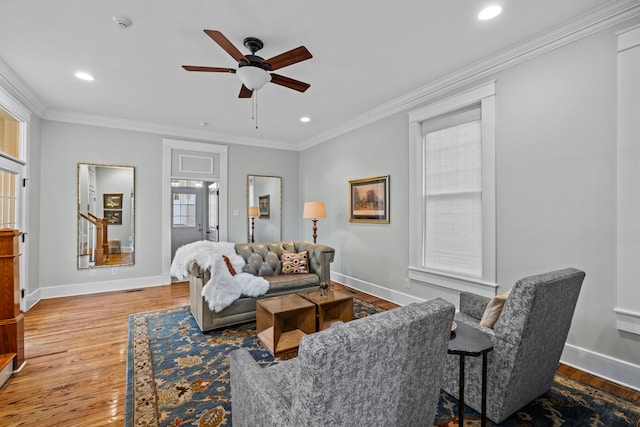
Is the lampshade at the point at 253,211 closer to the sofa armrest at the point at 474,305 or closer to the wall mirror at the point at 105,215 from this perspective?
the wall mirror at the point at 105,215

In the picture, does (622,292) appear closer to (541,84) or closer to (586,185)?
(586,185)

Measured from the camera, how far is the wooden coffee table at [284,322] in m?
2.60

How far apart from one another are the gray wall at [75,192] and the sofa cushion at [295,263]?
212cm

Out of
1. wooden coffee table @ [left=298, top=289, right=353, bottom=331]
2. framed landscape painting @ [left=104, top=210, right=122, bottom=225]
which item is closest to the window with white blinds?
wooden coffee table @ [left=298, top=289, right=353, bottom=331]

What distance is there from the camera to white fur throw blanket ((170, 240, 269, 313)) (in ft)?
9.81

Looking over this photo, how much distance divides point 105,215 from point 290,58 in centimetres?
421

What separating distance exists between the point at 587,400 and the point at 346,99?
12.2 feet

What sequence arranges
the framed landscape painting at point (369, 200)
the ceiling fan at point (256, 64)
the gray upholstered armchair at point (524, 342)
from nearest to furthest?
the gray upholstered armchair at point (524, 342) → the ceiling fan at point (256, 64) → the framed landscape painting at point (369, 200)

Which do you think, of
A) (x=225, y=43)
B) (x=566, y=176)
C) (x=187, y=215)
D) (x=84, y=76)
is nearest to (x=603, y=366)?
(x=566, y=176)

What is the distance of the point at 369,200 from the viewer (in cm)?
450

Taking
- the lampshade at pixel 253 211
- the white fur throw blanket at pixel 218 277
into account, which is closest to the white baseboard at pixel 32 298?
the white fur throw blanket at pixel 218 277

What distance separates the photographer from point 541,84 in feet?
8.52

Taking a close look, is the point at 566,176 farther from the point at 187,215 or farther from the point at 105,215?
the point at 105,215

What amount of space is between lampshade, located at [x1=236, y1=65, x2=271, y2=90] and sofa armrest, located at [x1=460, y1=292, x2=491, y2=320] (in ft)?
8.51
